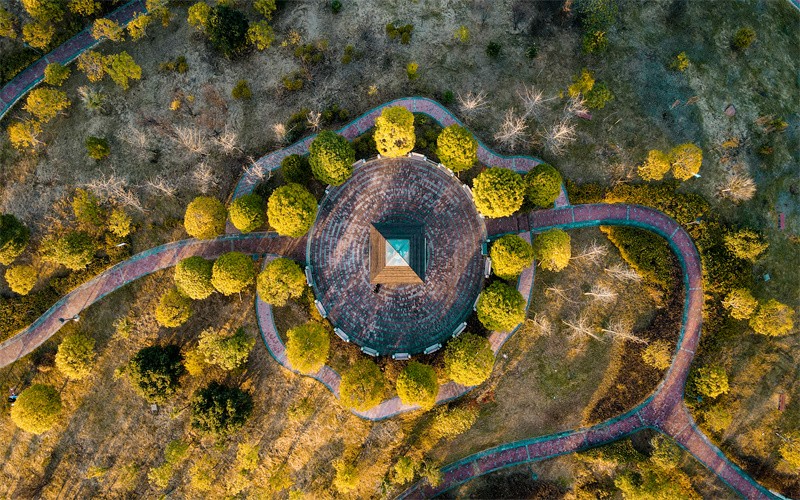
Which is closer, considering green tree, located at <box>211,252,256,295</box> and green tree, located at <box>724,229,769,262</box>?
green tree, located at <box>211,252,256,295</box>

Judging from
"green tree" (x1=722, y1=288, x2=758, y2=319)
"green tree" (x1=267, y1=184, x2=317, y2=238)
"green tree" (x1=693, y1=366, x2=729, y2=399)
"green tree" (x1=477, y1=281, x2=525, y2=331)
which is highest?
"green tree" (x1=267, y1=184, x2=317, y2=238)

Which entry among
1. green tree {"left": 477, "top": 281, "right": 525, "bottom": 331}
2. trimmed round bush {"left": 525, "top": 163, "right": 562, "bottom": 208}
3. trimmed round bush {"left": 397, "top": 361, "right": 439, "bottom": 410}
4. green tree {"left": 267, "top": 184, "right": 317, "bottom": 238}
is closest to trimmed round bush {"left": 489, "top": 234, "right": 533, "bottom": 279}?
green tree {"left": 477, "top": 281, "right": 525, "bottom": 331}

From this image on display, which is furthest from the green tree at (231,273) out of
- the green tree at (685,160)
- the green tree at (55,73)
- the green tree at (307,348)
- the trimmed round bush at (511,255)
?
the green tree at (685,160)

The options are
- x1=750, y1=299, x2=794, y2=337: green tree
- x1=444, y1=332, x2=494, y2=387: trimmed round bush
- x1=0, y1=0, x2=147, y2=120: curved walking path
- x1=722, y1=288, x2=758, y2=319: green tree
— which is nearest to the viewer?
x1=444, y1=332, x2=494, y2=387: trimmed round bush

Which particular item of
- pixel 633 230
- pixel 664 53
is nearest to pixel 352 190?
pixel 633 230

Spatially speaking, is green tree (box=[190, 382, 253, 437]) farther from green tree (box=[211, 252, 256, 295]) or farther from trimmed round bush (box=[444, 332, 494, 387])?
trimmed round bush (box=[444, 332, 494, 387])

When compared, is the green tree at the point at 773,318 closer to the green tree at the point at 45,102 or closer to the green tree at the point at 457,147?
the green tree at the point at 457,147
